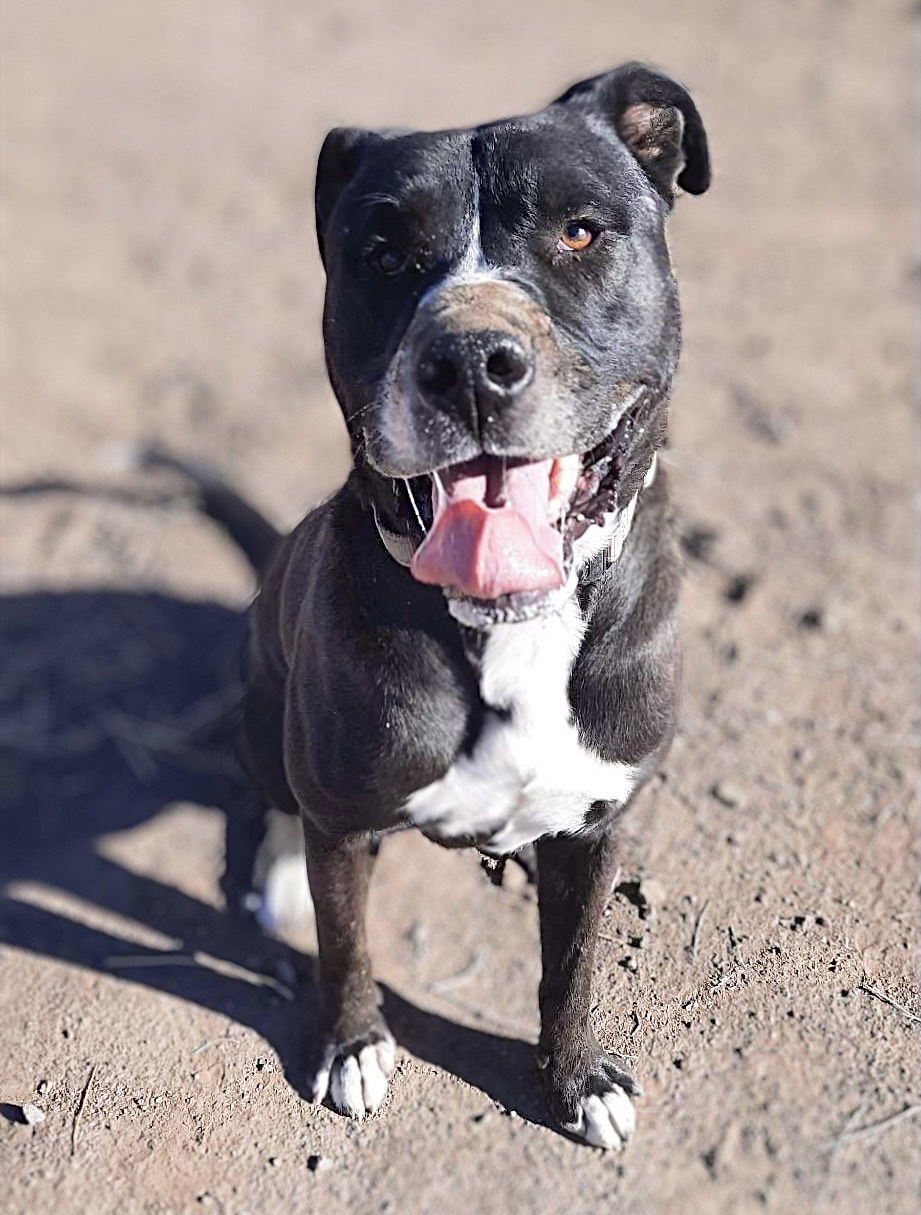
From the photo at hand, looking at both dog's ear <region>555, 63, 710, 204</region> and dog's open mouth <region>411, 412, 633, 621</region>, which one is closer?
dog's open mouth <region>411, 412, 633, 621</region>

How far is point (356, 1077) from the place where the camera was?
126 inches

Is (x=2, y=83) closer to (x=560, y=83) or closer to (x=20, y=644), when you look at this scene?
(x=560, y=83)

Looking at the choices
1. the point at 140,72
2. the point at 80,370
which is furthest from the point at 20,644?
the point at 140,72

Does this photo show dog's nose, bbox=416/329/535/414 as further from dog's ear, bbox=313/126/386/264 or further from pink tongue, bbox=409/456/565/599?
dog's ear, bbox=313/126/386/264

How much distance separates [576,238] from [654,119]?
465mm

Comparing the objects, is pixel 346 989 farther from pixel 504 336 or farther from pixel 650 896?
pixel 504 336

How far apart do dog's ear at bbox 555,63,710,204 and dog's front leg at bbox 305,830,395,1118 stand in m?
1.64

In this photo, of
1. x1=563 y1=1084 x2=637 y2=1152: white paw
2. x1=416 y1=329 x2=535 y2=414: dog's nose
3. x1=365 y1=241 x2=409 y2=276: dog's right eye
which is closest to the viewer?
x1=416 y1=329 x2=535 y2=414: dog's nose

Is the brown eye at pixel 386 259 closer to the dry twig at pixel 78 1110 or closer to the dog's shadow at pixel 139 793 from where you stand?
the dog's shadow at pixel 139 793

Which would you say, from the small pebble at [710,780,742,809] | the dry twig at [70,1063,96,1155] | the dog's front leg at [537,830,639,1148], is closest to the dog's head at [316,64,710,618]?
the dog's front leg at [537,830,639,1148]

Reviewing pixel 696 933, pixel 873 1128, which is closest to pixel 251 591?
pixel 696 933

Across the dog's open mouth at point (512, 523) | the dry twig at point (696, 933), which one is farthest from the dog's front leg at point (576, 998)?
the dog's open mouth at point (512, 523)

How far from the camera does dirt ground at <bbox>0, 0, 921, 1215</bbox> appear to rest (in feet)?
10.0

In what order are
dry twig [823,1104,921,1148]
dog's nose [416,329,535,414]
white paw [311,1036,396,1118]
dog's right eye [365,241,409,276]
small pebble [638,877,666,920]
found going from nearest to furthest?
dog's nose [416,329,535,414]
dog's right eye [365,241,409,276]
dry twig [823,1104,921,1148]
white paw [311,1036,396,1118]
small pebble [638,877,666,920]
